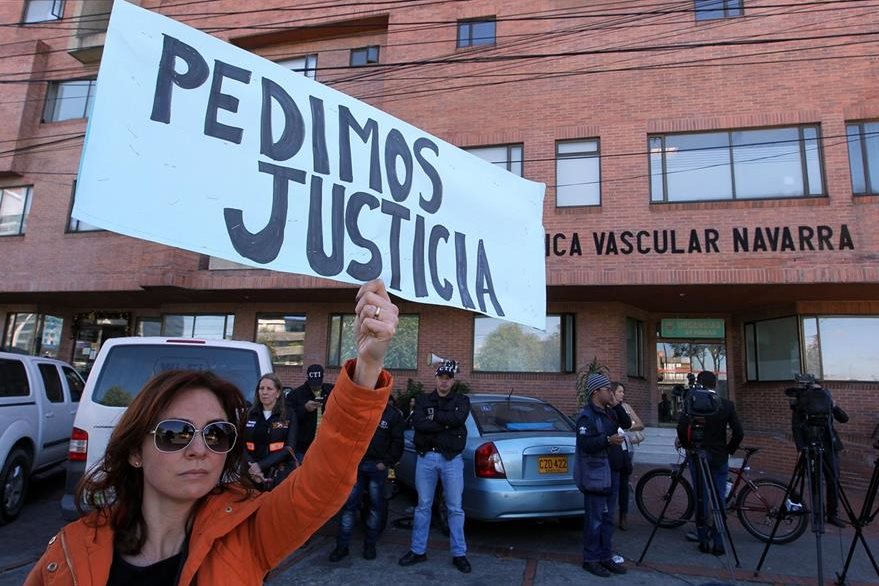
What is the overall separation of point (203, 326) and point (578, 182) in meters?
12.0

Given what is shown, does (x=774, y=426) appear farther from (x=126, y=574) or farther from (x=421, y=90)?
(x=126, y=574)

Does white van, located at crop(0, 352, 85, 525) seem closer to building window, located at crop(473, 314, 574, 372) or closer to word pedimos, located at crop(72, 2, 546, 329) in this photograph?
word pedimos, located at crop(72, 2, 546, 329)

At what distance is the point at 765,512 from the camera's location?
666 centimetres

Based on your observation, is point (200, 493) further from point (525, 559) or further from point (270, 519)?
point (525, 559)

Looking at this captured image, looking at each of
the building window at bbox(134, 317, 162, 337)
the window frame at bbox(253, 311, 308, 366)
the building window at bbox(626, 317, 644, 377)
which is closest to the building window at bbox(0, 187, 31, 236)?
the building window at bbox(134, 317, 162, 337)

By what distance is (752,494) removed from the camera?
22.1 ft

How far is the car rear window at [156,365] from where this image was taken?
17.4ft

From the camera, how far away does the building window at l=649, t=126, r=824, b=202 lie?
12.4 metres

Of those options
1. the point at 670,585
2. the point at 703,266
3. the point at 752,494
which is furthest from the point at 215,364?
the point at 703,266

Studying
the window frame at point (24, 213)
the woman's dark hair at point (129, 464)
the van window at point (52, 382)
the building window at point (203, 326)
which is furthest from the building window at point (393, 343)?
the woman's dark hair at point (129, 464)

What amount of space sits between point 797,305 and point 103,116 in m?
15.1

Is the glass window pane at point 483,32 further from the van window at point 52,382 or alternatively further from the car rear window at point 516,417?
the van window at point 52,382

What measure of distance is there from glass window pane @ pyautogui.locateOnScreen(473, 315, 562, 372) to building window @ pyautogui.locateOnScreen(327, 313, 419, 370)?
1.79 meters

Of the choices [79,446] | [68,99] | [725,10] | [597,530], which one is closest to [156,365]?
[79,446]
